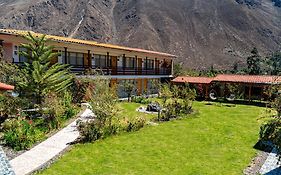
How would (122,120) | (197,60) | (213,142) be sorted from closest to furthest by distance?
(213,142)
(122,120)
(197,60)

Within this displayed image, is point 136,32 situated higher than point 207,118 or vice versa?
point 136,32

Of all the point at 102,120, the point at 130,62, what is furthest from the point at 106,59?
the point at 102,120

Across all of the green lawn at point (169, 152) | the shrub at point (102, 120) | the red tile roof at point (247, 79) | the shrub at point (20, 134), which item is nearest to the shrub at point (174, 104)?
the green lawn at point (169, 152)

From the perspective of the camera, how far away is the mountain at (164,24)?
113 metres

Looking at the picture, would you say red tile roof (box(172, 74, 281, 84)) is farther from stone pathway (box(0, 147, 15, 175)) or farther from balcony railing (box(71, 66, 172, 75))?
stone pathway (box(0, 147, 15, 175))

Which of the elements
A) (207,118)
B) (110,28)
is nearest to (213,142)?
(207,118)

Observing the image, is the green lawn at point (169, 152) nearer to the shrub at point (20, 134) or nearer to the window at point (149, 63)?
the shrub at point (20, 134)

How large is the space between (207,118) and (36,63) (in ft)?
45.6

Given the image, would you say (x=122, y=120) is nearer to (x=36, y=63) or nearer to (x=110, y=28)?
(x=36, y=63)

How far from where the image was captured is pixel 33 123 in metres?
20.2

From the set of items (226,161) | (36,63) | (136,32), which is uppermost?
(136,32)

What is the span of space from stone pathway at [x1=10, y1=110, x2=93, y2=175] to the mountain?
88540 millimetres

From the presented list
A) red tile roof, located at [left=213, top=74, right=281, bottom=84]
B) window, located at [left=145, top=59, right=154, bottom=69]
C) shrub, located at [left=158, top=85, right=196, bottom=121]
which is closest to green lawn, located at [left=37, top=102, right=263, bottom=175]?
shrub, located at [left=158, top=85, right=196, bottom=121]

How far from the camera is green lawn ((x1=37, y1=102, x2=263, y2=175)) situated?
14.5m
